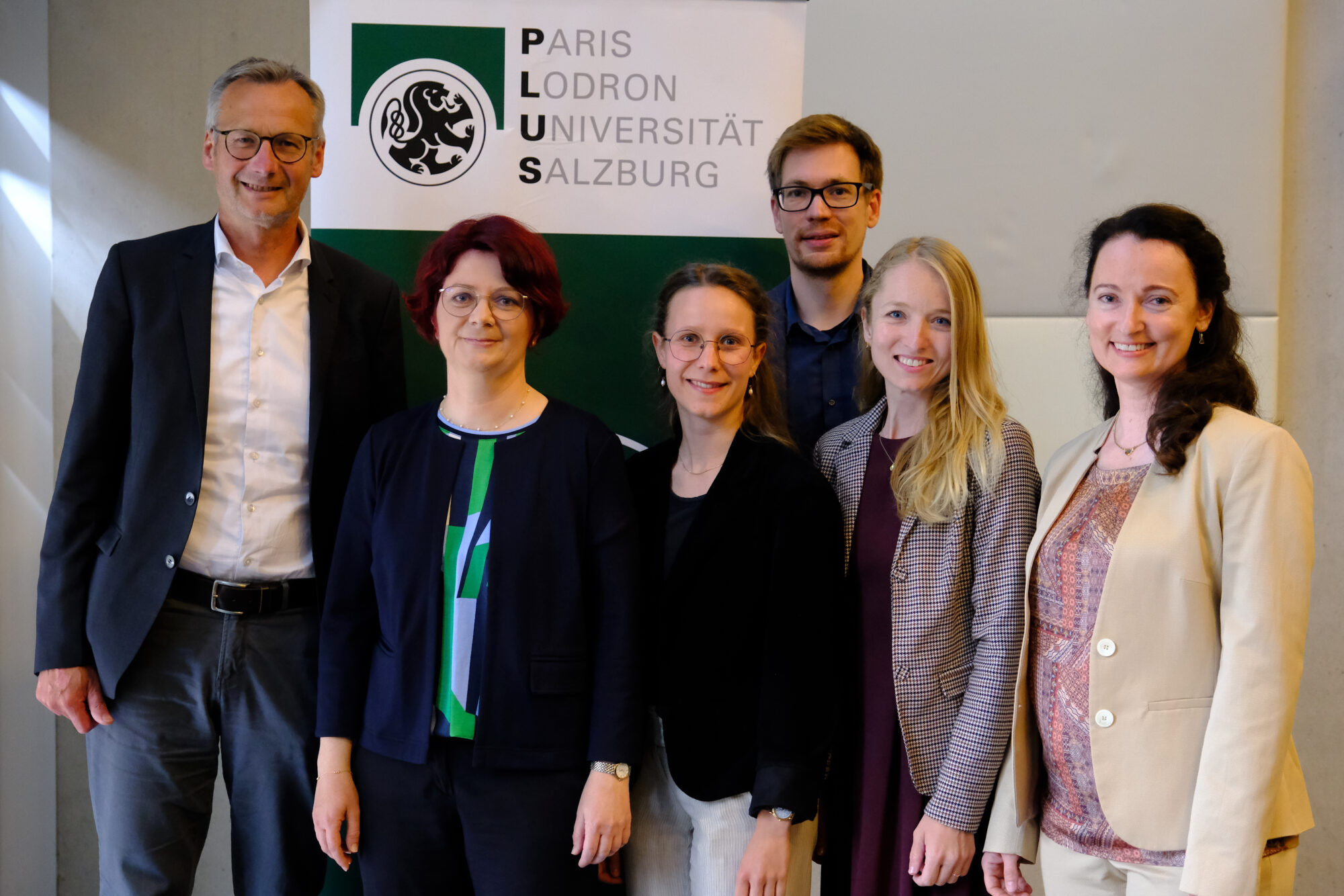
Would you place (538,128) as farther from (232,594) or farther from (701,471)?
(232,594)

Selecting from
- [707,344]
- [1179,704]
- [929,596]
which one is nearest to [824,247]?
[707,344]

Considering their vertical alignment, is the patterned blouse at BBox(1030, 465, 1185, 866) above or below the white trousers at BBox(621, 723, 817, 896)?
above

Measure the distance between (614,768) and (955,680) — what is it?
72 centimetres

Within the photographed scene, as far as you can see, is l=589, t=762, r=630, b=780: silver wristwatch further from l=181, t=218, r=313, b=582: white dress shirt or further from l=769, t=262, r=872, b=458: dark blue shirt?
l=769, t=262, r=872, b=458: dark blue shirt

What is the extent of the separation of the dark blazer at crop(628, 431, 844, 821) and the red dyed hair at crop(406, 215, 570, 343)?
543 millimetres

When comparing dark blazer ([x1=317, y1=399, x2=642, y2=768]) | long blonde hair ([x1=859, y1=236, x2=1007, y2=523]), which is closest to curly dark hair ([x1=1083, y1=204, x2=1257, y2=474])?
long blonde hair ([x1=859, y1=236, x2=1007, y2=523])

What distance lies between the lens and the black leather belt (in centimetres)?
224

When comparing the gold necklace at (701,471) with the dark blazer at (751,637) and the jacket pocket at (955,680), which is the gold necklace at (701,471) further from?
the jacket pocket at (955,680)

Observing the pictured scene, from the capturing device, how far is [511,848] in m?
1.89

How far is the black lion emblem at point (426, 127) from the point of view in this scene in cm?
280

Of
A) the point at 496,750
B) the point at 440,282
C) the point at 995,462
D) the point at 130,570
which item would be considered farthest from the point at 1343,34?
the point at 130,570

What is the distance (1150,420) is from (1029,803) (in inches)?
30.7

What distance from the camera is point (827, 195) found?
8.64 ft

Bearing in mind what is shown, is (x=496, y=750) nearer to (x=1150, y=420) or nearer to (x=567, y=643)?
(x=567, y=643)
